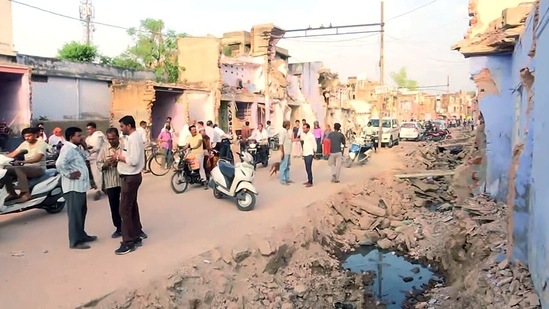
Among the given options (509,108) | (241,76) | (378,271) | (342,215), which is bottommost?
(378,271)

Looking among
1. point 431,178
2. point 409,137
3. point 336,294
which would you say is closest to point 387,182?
point 431,178

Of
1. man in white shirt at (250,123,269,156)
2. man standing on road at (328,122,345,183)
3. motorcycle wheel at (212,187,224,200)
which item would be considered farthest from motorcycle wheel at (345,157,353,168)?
motorcycle wheel at (212,187,224,200)

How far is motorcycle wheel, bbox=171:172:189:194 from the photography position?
1127 cm

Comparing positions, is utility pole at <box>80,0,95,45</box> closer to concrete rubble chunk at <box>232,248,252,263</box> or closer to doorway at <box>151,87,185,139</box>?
doorway at <box>151,87,185,139</box>

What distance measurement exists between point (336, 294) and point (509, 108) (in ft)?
22.1

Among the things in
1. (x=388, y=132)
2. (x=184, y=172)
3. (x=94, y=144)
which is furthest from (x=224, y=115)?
(x=94, y=144)

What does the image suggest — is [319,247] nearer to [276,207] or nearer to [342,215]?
[276,207]

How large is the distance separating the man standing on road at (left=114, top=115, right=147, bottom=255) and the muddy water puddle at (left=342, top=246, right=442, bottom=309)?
437 centimetres

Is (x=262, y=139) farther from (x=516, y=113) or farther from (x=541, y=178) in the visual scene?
(x=541, y=178)

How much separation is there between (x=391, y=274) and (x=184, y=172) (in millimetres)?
5500

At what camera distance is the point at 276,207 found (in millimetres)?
10141

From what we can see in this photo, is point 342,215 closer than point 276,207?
No

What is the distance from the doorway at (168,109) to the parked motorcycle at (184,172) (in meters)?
9.40

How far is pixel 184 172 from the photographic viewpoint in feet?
37.4
